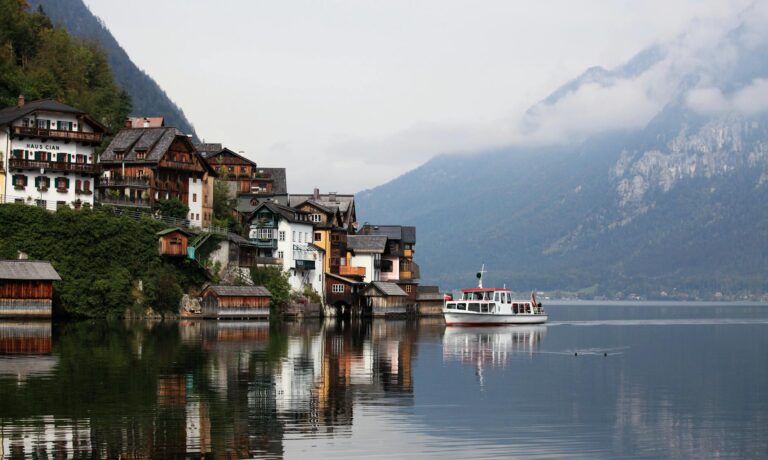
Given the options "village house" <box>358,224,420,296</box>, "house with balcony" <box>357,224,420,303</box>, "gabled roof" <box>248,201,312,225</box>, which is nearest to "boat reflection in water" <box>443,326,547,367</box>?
"gabled roof" <box>248,201,312,225</box>

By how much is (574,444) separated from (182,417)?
13270 millimetres

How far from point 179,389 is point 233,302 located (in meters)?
62.1

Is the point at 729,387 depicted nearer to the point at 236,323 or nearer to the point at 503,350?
the point at 503,350

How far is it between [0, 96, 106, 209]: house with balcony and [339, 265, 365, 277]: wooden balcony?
39163 mm

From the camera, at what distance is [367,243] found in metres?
149

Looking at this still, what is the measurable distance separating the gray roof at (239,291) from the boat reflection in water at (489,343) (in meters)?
18.4

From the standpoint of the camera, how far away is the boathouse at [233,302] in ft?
356

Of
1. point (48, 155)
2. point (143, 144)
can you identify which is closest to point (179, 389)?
point (48, 155)

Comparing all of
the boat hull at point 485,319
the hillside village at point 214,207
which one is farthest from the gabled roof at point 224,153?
the boat hull at point 485,319

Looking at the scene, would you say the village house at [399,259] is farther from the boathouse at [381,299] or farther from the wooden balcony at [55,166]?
the wooden balcony at [55,166]

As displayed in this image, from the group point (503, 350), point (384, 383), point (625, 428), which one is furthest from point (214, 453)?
point (503, 350)

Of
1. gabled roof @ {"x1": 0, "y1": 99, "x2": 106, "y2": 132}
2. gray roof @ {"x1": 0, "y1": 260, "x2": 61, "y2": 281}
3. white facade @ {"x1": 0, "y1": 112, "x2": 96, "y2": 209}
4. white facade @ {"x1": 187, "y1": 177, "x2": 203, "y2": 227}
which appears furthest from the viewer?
white facade @ {"x1": 187, "y1": 177, "x2": 203, "y2": 227}

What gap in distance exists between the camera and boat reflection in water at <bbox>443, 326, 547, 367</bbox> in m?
74.4

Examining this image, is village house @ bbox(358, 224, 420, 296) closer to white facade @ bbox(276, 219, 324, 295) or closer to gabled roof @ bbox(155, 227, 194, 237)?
white facade @ bbox(276, 219, 324, 295)
